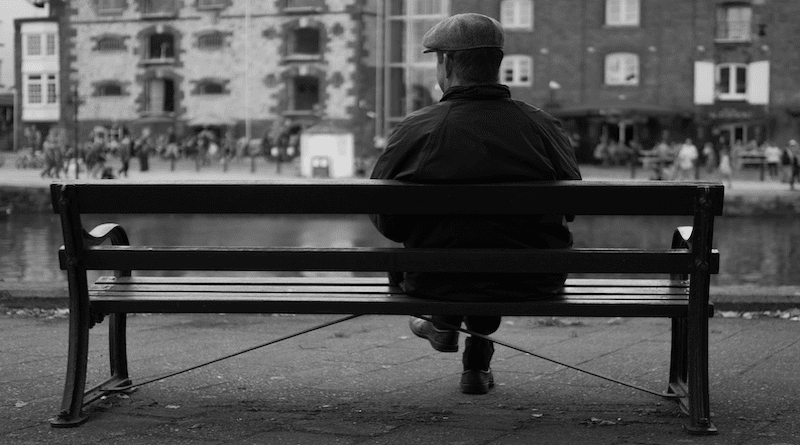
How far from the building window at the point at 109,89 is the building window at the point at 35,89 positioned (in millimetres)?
4344

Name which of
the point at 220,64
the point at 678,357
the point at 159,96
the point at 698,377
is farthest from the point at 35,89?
the point at 698,377

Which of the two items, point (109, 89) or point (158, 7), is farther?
point (109, 89)

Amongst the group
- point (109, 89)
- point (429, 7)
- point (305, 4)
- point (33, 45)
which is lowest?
point (109, 89)

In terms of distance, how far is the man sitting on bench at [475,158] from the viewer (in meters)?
3.79

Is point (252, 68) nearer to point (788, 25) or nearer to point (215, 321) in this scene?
point (788, 25)

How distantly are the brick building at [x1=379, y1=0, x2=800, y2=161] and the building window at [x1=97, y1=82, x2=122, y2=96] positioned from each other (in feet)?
57.5

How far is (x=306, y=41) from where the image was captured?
54281 millimetres

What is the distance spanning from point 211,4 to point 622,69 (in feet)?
62.5

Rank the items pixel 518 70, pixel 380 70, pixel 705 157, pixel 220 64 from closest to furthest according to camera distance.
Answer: pixel 705 157
pixel 518 70
pixel 380 70
pixel 220 64

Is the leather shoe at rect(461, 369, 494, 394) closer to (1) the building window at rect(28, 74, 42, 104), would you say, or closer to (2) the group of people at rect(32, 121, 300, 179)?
(2) the group of people at rect(32, 121, 300, 179)

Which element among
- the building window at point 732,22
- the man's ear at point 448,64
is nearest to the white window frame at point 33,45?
the building window at point 732,22

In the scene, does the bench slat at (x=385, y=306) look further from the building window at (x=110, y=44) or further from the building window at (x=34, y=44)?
the building window at (x=34, y=44)

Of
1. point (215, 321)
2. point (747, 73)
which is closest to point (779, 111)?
point (747, 73)

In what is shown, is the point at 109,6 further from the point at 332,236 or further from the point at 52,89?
the point at 332,236
